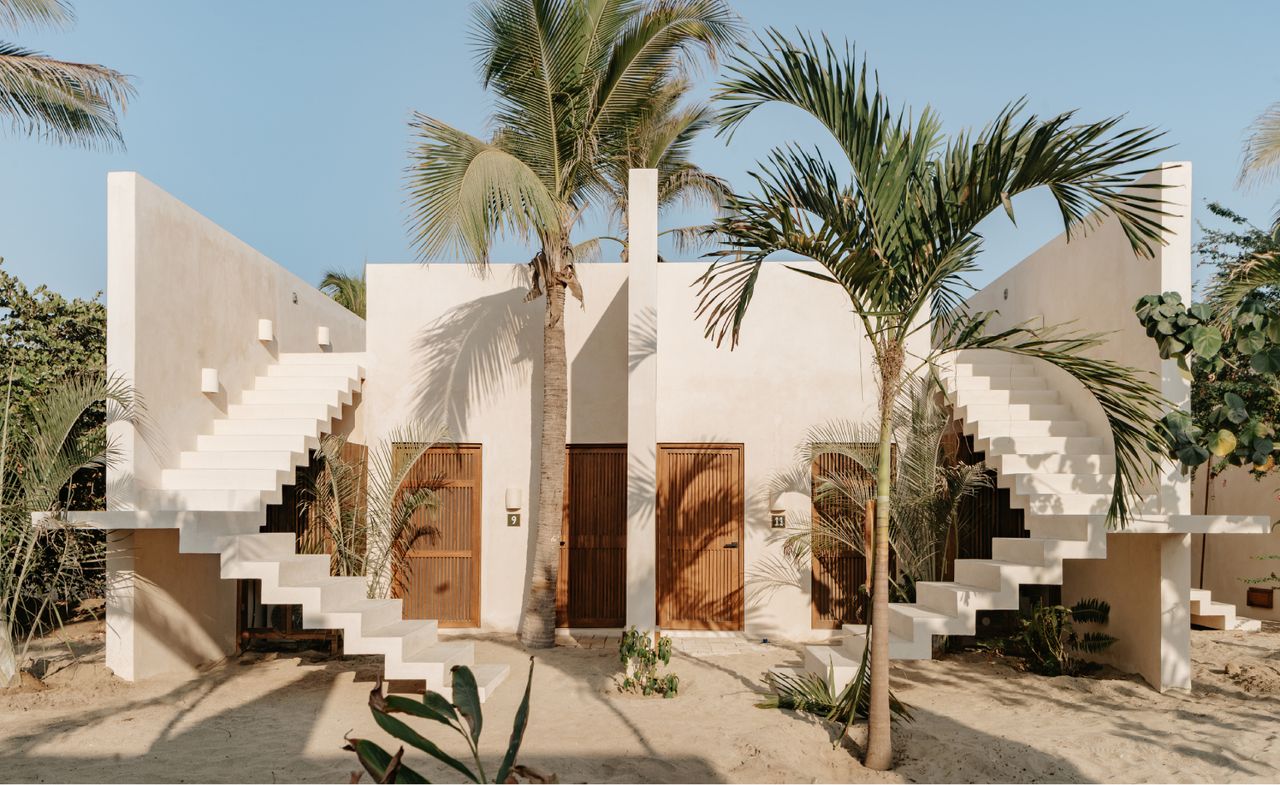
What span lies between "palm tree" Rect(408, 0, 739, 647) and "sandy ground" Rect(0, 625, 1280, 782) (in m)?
2.17

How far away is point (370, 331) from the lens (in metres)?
8.76

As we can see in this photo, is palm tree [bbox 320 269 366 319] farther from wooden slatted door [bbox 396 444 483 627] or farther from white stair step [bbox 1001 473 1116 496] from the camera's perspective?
white stair step [bbox 1001 473 1116 496]

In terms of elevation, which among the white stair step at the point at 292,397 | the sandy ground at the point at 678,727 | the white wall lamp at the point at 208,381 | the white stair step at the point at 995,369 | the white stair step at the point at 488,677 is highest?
the white stair step at the point at 995,369

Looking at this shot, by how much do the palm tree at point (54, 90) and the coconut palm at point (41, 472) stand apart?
2.93 m

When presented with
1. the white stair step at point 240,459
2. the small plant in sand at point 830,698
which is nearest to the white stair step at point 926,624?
the small plant in sand at point 830,698

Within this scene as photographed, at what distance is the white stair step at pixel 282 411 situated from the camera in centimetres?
767

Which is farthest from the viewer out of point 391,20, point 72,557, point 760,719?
point 391,20

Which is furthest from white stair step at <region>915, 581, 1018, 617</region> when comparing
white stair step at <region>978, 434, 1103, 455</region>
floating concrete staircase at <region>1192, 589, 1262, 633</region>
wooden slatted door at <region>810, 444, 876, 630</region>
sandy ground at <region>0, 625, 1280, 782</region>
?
floating concrete staircase at <region>1192, 589, 1262, 633</region>

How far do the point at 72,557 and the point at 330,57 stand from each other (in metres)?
7.25

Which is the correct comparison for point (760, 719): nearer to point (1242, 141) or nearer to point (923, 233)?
point (923, 233)

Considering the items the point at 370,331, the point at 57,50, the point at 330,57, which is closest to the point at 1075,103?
the point at 370,331

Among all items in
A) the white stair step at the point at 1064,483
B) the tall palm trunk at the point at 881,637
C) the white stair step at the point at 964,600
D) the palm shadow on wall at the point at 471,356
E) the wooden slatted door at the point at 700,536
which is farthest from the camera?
the palm shadow on wall at the point at 471,356

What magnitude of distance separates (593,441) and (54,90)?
588 cm

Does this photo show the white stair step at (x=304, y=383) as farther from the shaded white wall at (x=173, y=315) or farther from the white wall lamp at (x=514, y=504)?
the white wall lamp at (x=514, y=504)
